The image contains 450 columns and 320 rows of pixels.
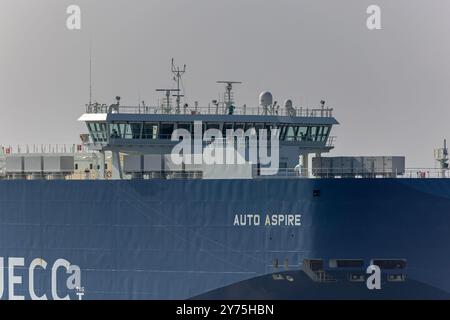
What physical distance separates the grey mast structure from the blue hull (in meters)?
2.09

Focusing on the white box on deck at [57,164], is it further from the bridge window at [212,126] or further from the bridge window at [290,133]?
the bridge window at [290,133]

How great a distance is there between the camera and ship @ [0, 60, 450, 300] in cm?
6919

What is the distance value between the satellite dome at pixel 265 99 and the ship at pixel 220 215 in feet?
0.15

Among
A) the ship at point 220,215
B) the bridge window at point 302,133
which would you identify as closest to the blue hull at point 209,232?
the ship at point 220,215

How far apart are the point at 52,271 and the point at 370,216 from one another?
14.3 m

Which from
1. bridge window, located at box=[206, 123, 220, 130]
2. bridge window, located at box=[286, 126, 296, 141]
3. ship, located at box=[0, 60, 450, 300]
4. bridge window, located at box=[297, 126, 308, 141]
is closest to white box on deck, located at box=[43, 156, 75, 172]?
ship, located at box=[0, 60, 450, 300]

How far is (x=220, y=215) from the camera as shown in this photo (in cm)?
7019

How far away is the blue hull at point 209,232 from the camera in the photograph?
227 feet

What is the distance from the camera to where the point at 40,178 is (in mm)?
75938

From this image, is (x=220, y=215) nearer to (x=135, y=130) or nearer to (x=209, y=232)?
(x=209, y=232)

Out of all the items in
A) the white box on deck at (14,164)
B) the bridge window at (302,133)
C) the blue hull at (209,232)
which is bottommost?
the blue hull at (209,232)
